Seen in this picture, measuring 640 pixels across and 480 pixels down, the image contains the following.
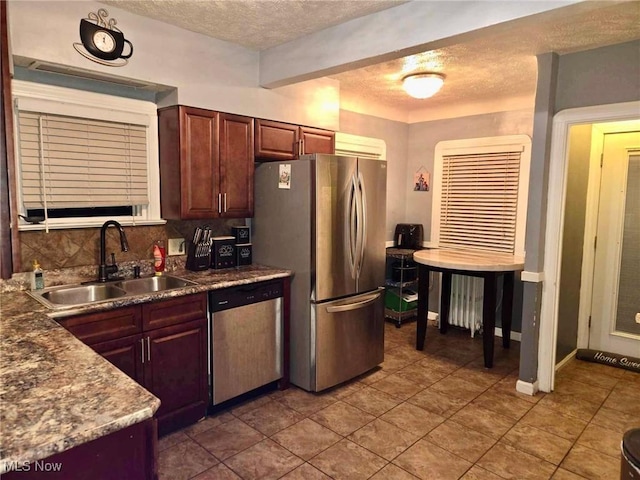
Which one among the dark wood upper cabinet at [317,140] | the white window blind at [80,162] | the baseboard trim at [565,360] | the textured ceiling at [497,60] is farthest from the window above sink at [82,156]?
the baseboard trim at [565,360]

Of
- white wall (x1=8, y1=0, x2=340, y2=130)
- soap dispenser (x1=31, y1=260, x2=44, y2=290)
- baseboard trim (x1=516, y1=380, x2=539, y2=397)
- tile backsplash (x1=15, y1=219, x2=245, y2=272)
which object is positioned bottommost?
baseboard trim (x1=516, y1=380, x2=539, y2=397)

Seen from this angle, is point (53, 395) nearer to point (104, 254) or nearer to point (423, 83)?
point (104, 254)

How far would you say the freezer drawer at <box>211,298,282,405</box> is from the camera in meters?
2.76

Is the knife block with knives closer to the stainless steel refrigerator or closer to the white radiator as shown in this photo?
the stainless steel refrigerator

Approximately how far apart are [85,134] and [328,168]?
1.60 metres

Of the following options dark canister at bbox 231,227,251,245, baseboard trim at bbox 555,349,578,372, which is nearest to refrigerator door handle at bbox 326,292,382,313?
dark canister at bbox 231,227,251,245

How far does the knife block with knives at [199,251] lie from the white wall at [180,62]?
0.92m

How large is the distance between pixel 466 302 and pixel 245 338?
2.65 meters

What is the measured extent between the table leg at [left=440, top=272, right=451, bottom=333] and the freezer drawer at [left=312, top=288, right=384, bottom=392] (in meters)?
1.29

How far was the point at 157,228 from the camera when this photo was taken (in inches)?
119

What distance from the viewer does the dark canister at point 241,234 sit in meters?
3.35

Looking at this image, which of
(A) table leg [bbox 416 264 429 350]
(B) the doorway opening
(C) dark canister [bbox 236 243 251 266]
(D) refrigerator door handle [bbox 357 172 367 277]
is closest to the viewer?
(B) the doorway opening

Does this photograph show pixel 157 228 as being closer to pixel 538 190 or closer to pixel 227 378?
pixel 227 378

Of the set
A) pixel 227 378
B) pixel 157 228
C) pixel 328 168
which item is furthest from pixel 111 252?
pixel 328 168
